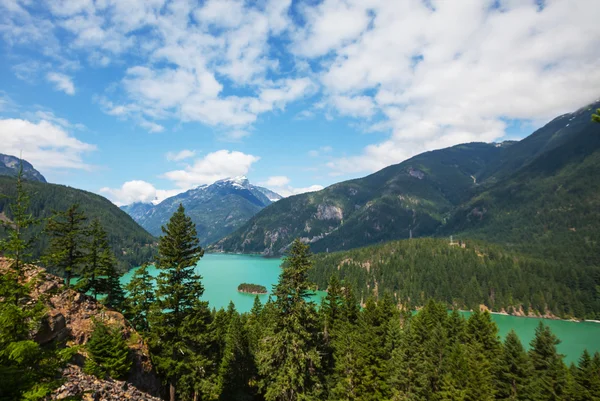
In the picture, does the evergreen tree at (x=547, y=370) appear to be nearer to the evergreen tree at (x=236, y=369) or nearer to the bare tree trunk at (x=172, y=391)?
the evergreen tree at (x=236, y=369)

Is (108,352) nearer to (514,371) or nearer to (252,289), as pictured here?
(514,371)

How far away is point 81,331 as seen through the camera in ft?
82.1

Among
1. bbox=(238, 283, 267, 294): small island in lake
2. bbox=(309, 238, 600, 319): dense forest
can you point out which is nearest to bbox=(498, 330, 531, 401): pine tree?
bbox=(309, 238, 600, 319): dense forest

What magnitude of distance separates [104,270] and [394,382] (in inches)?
1499

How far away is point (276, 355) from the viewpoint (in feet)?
85.9

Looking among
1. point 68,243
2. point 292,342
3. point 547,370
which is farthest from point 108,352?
point 547,370

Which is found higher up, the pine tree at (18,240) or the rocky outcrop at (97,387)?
the pine tree at (18,240)

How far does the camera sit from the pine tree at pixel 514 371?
4225 cm

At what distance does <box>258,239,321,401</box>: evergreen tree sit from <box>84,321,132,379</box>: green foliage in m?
11.1

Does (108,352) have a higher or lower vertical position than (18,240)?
lower

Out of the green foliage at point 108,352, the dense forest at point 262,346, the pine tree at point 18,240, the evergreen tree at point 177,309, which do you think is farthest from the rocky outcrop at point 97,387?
the pine tree at point 18,240

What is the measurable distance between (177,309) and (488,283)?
188 m

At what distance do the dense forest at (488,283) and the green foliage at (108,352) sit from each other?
134117mm

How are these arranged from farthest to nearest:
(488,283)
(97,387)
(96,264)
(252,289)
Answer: (252,289) → (488,283) → (96,264) → (97,387)
